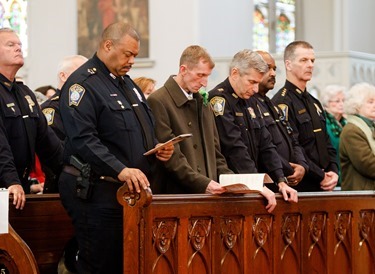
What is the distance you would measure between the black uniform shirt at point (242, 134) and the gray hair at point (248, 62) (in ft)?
0.59

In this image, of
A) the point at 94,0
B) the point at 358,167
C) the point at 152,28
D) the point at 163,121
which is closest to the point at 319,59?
the point at 152,28

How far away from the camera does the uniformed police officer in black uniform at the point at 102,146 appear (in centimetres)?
572

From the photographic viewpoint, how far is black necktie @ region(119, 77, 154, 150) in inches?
233

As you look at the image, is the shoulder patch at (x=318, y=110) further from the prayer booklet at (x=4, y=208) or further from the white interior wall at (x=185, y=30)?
the white interior wall at (x=185, y=30)

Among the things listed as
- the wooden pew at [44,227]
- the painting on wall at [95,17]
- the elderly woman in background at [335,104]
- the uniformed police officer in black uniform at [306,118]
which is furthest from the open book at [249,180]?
the painting on wall at [95,17]

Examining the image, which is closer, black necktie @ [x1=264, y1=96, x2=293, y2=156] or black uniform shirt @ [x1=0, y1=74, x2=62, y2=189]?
black uniform shirt @ [x1=0, y1=74, x2=62, y2=189]

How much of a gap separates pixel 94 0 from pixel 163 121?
1061 centimetres

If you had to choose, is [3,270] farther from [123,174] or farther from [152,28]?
[152,28]

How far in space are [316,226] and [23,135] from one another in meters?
2.07

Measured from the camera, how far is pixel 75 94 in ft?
19.0

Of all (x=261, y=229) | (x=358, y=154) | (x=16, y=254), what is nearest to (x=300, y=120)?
(x=358, y=154)

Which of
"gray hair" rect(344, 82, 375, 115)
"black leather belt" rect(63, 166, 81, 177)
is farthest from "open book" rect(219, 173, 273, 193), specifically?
"gray hair" rect(344, 82, 375, 115)

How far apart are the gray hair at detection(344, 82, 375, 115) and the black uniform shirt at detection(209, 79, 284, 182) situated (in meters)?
1.56

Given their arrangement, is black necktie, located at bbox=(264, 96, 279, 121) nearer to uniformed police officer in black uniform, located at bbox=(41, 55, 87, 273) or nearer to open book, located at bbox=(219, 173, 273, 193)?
uniformed police officer in black uniform, located at bbox=(41, 55, 87, 273)
